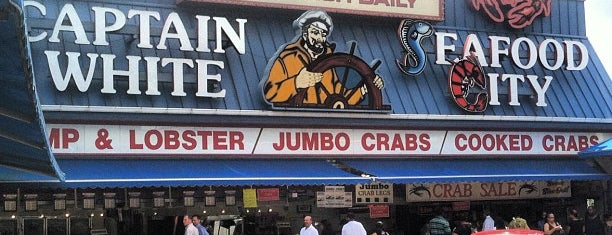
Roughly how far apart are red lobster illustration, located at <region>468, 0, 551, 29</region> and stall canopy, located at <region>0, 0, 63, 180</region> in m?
13.5

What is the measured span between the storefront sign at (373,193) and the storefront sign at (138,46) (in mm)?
5202

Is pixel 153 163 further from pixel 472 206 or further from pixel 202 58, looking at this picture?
pixel 472 206

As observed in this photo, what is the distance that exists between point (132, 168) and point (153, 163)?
59 cm

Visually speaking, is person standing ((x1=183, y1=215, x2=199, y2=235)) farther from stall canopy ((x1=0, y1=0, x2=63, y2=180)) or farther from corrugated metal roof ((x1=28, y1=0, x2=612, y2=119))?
stall canopy ((x1=0, y1=0, x2=63, y2=180))

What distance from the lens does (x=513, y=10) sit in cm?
2258

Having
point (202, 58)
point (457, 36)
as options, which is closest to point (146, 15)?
point (202, 58)

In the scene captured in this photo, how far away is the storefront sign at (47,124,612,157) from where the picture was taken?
16922 mm

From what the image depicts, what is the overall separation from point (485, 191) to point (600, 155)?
126 inches

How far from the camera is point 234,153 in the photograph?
718 inches

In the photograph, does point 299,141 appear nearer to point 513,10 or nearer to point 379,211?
point 379,211

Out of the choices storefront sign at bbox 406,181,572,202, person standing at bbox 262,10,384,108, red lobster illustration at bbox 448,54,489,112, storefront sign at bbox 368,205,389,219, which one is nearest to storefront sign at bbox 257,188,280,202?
person standing at bbox 262,10,384,108

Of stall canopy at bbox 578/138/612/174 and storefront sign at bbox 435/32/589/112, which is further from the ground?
storefront sign at bbox 435/32/589/112

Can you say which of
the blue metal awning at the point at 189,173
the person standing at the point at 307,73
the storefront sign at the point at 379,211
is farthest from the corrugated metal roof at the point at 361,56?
the storefront sign at the point at 379,211

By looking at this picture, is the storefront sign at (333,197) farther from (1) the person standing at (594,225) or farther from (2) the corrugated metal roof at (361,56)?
(1) the person standing at (594,225)
